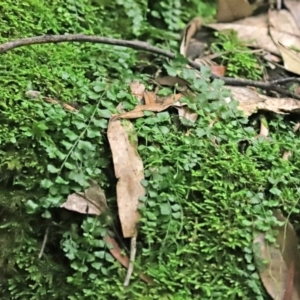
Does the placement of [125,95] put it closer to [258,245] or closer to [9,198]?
[9,198]

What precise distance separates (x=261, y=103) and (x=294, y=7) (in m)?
0.60

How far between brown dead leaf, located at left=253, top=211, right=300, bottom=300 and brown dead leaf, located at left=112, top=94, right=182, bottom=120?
18.5 inches

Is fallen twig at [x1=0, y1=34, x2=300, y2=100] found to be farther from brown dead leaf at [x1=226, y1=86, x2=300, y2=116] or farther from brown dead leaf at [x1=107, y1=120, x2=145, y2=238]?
brown dead leaf at [x1=107, y1=120, x2=145, y2=238]

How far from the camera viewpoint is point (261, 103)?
172 centimetres

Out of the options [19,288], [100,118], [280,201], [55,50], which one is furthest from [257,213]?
[55,50]

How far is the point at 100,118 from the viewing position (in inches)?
60.9

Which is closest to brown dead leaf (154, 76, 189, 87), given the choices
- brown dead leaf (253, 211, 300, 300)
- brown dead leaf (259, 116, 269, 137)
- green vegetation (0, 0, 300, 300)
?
green vegetation (0, 0, 300, 300)

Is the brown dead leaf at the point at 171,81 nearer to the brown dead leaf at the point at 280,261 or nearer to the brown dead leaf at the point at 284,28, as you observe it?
the brown dead leaf at the point at 284,28

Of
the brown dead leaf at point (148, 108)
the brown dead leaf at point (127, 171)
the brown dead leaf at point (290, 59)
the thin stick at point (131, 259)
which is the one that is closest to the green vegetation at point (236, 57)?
the brown dead leaf at point (290, 59)

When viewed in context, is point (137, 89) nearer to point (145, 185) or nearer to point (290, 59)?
point (145, 185)

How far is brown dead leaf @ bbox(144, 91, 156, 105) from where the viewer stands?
5.42ft

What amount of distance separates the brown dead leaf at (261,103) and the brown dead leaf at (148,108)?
0.70ft

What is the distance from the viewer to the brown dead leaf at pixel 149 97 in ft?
5.42

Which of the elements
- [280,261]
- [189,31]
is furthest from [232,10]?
[280,261]
